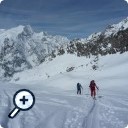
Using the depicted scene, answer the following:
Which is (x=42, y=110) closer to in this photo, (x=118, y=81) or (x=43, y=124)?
(x=43, y=124)

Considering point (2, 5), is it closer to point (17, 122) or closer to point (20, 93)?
point (20, 93)

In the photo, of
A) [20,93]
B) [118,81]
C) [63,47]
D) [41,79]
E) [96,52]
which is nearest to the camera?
[20,93]

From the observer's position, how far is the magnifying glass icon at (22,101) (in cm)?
492

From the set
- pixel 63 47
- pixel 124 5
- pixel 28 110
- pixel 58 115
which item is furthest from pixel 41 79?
pixel 63 47

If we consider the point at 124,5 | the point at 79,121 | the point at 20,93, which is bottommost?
the point at 79,121

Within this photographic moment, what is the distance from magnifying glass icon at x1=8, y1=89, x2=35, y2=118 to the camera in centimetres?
492

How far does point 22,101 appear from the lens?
4.93 m

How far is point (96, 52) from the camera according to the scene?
1879 inches

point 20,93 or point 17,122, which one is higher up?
point 20,93

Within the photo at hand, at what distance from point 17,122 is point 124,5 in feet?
6.37

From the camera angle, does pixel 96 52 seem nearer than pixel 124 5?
No

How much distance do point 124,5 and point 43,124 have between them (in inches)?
69.2

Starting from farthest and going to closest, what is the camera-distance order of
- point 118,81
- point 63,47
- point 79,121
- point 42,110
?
point 63,47
point 118,81
point 42,110
point 79,121

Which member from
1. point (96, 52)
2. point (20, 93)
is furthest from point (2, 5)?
point (96, 52)
